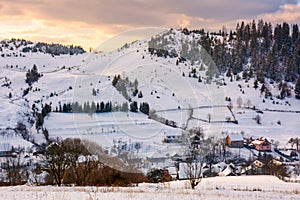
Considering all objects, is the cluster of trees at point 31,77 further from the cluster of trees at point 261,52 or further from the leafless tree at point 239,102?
the leafless tree at point 239,102

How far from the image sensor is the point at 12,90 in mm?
164000

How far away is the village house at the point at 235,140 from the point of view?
300ft

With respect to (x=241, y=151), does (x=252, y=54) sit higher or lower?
higher

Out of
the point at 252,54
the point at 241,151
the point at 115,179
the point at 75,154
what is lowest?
the point at 241,151

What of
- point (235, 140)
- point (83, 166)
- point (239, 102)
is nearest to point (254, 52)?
point (239, 102)

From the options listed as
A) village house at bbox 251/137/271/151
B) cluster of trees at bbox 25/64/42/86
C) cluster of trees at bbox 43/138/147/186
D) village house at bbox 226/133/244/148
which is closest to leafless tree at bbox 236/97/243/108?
village house at bbox 226/133/244/148

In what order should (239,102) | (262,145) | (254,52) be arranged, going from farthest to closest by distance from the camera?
(254,52) → (239,102) → (262,145)

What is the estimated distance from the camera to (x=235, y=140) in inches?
3639

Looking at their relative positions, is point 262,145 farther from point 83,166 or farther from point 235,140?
point 83,166

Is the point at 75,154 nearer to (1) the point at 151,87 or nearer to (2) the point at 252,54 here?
(1) the point at 151,87

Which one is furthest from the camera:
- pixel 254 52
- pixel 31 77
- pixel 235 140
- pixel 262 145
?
pixel 31 77

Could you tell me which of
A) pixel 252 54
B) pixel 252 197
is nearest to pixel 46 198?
pixel 252 197

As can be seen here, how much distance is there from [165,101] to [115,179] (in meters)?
36.8

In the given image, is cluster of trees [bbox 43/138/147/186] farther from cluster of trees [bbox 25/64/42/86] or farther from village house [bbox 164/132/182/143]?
cluster of trees [bbox 25/64/42/86]
